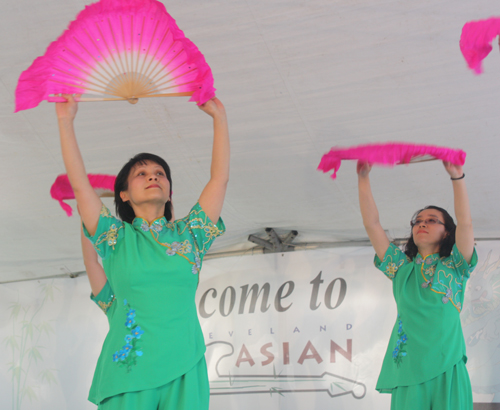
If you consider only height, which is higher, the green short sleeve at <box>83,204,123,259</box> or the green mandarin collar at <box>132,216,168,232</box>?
the green mandarin collar at <box>132,216,168,232</box>

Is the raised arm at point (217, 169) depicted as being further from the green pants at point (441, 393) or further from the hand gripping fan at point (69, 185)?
the green pants at point (441, 393)

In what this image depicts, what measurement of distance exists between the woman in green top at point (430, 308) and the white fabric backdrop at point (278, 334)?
1.23 metres

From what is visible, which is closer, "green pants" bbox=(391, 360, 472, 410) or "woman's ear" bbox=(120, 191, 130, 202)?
"woman's ear" bbox=(120, 191, 130, 202)

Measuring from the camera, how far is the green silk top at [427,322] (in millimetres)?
2086

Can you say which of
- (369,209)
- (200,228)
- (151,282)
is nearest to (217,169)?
(200,228)

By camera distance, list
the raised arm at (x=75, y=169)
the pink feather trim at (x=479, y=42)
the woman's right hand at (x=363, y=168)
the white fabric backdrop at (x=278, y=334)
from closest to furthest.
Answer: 1. the raised arm at (x=75, y=169)
2. the pink feather trim at (x=479, y=42)
3. the woman's right hand at (x=363, y=168)
4. the white fabric backdrop at (x=278, y=334)

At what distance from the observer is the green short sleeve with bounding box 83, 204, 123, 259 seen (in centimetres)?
157

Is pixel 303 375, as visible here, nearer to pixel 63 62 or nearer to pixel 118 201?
pixel 118 201

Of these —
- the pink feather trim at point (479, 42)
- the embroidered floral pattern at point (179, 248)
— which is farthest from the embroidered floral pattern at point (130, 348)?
the pink feather trim at point (479, 42)

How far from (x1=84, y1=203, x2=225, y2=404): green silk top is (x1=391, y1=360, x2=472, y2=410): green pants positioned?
1.01m

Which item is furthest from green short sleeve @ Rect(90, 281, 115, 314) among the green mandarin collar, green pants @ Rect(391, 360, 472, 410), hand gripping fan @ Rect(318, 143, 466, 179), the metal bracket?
the metal bracket

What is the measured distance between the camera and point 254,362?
12.4 ft

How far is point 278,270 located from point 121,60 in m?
2.51

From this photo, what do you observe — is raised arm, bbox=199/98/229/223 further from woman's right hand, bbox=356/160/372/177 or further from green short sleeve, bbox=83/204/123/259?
woman's right hand, bbox=356/160/372/177
